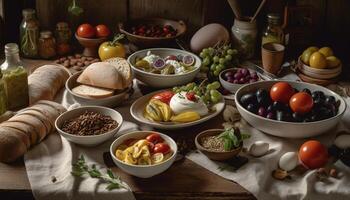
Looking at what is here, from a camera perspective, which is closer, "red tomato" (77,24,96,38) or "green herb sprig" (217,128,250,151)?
"green herb sprig" (217,128,250,151)

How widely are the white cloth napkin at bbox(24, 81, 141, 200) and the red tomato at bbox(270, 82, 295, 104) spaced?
41cm

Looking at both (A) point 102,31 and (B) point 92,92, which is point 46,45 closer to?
(A) point 102,31

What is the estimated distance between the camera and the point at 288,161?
1490 millimetres

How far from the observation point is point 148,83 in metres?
1.92

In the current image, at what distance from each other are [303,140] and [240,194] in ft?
1.02

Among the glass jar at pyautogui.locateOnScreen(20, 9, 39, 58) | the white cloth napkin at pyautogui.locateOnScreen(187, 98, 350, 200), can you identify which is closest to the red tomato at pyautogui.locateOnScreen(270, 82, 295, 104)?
the white cloth napkin at pyautogui.locateOnScreen(187, 98, 350, 200)

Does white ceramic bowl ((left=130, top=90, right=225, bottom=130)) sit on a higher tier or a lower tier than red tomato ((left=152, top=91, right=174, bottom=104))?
lower

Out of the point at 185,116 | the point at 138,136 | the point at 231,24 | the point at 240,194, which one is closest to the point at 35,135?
the point at 138,136

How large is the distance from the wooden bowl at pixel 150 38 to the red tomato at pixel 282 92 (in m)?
0.57

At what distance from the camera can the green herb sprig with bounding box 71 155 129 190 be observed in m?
1.41

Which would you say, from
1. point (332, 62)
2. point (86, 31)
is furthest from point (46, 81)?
point (332, 62)

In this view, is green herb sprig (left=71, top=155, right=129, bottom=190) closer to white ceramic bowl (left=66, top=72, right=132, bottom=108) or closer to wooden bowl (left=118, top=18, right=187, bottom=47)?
white ceramic bowl (left=66, top=72, right=132, bottom=108)

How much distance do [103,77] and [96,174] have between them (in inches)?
16.6

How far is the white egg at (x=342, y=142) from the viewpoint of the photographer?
1.55 meters
